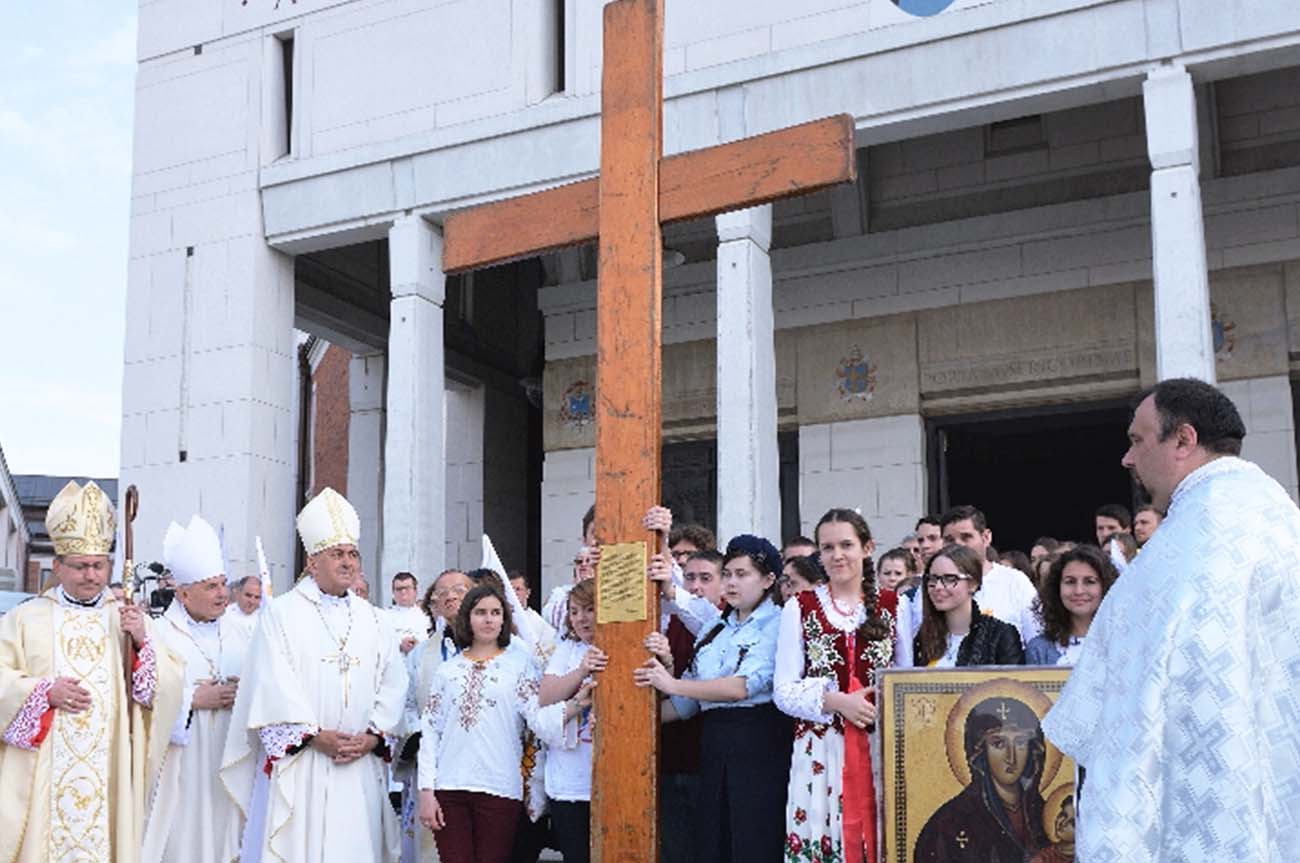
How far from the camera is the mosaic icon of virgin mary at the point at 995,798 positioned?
209 inches

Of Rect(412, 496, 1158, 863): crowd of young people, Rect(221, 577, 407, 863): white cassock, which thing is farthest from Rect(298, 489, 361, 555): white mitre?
Rect(412, 496, 1158, 863): crowd of young people

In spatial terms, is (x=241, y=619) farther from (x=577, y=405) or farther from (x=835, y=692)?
(x=577, y=405)

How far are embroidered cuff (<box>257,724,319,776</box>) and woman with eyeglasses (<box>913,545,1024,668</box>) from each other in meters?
2.84

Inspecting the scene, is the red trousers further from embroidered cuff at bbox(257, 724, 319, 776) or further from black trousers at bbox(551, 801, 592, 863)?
embroidered cuff at bbox(257, 724, 319, 776)

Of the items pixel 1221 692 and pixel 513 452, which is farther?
pixel 513 452

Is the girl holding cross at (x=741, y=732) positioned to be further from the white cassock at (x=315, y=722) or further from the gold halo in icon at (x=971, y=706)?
the white cassock at (x=315, y=722)

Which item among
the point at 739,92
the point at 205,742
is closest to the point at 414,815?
the point at 205,742

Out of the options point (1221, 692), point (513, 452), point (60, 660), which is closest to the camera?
point (1221, 692)

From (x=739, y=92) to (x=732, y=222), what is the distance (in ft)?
3.78

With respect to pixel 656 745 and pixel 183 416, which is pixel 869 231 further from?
pixel 656 745

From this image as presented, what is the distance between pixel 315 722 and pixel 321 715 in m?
0.13

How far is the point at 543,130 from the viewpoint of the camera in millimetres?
13719

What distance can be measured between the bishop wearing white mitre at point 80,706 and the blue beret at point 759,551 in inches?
111

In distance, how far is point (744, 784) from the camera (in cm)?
613
